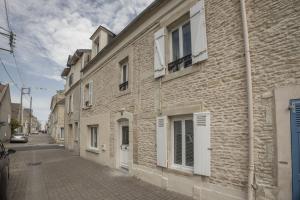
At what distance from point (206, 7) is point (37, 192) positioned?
665cm

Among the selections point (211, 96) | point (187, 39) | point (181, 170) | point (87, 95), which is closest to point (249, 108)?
point (211, 96)

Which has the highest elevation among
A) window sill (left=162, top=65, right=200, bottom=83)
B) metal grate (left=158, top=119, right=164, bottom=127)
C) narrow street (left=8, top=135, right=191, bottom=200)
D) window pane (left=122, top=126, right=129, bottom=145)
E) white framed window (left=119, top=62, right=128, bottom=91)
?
white framed window (left=119, top=62, right=128, bottom=91)

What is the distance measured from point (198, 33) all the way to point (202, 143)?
8.63 feet

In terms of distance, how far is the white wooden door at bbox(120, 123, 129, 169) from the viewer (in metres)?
9.84

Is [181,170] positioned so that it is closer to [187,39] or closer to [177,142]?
[177,142]

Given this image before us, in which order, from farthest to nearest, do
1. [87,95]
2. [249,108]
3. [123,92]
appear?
[87,95] < [123,92] < [249,108]

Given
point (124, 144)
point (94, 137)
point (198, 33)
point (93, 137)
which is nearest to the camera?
point (198, 33)

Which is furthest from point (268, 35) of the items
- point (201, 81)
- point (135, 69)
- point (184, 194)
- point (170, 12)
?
point (135, 69)

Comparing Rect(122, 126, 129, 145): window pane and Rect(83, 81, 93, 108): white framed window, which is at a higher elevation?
Rect(83, 81, 93, 108): white framed window

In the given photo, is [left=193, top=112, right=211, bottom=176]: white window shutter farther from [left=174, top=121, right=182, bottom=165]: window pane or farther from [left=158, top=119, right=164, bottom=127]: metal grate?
[left=158, top=119, right=164, bottom=127]: metal grate

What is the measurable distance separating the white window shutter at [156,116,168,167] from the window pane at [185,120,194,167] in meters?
0.67

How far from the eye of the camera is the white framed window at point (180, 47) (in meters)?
6.74

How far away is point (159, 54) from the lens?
7441 millimetres

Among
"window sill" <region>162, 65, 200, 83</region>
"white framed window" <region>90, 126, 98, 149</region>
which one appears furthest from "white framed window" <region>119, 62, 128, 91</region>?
"white framed window" <region>90, 126, 98, 149</region>
